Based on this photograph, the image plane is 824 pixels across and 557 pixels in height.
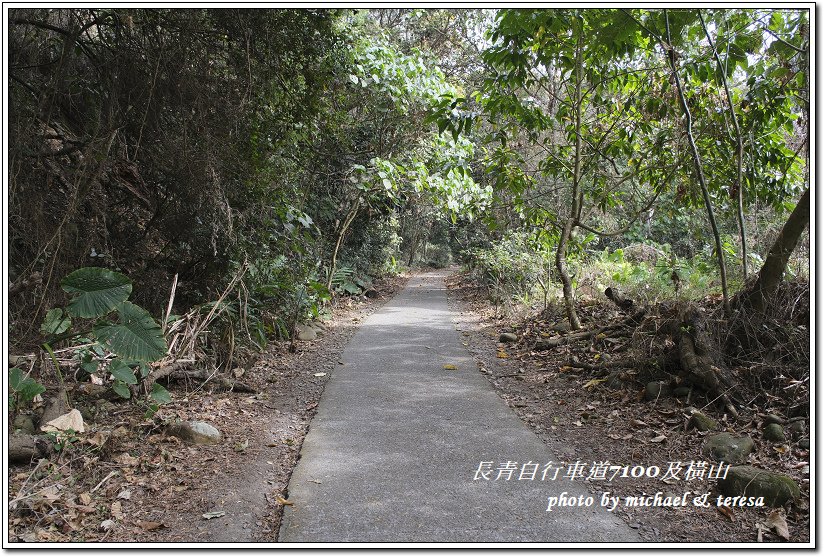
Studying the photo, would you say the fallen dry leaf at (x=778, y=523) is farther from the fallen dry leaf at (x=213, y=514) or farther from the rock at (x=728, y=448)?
the fallen dry leaf at (x=213, y=514)

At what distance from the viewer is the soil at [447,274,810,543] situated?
9.40ft

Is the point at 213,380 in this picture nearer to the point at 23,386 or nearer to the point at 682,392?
the point at 23,386

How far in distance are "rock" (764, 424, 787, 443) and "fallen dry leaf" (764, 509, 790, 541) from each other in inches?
42.1

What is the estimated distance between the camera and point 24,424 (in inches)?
147

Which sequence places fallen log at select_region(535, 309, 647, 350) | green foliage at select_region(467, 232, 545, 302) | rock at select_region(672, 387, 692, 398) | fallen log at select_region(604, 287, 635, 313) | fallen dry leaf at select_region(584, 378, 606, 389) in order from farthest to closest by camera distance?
green foliage at select_region(467, 232, 545, 302), fallen log at select_region(604, 287, 635, 313), fallen log at select_region(535, 309, 647, 350), fallen dry leaf at select_region(584, 378, 606, 389), rock at select_region(672, 387, 692, 398)

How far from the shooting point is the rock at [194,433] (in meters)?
4.13

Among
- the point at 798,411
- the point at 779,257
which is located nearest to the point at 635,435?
the point at 798,411

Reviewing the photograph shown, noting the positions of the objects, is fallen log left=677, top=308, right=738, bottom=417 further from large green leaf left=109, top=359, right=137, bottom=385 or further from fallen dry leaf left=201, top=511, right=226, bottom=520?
large green leaf left=109, top=359, right=137, bottom=385

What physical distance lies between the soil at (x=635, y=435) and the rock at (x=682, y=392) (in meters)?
0.05

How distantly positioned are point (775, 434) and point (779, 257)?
175 cm

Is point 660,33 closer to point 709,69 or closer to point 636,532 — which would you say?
point 709,69

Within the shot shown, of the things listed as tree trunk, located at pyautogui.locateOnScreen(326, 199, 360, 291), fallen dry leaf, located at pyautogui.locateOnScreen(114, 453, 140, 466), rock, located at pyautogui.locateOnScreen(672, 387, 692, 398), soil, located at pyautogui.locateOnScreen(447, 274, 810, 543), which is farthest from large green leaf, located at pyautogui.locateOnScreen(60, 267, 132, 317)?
tree trunk, located at pyautogui.locateOnScreen(326, 199, 360, 291)
